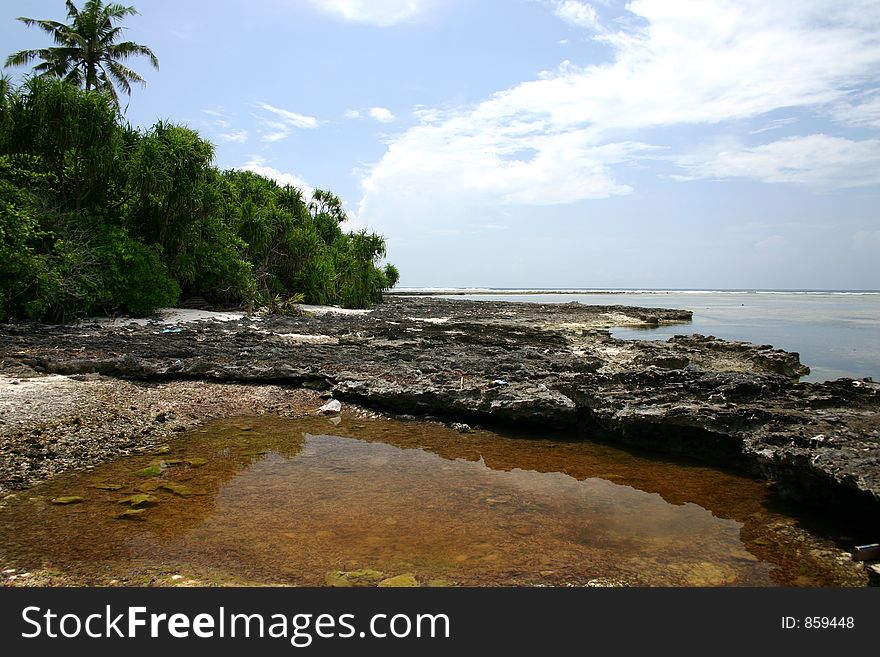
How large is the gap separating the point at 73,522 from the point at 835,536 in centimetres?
682

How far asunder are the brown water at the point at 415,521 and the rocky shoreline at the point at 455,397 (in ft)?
1.80

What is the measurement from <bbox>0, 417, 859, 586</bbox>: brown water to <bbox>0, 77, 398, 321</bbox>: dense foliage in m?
12.5

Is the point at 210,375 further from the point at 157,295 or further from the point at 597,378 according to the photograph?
the point at 157,295

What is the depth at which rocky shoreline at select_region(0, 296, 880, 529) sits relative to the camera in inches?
225

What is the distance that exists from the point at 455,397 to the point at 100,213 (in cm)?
1797

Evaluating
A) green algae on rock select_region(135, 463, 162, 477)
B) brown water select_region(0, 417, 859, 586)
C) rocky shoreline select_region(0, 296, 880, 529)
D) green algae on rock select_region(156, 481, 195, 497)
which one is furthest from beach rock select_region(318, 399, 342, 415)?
green algae on rock select_region(156, 481, 195, 497)

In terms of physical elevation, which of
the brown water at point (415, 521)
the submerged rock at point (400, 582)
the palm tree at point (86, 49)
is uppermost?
the palm tree at point (86, 49)

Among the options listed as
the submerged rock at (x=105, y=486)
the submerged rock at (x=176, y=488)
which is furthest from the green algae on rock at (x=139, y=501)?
the submerged rock at (x=105, y=486)

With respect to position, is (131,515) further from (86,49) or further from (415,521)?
(86,49)

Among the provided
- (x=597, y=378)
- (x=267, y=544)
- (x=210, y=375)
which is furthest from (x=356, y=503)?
(x=210, y=375)

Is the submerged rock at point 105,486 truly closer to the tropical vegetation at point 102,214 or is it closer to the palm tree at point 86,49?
the tropical vegetation at point 102,214

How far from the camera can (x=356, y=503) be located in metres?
5.16

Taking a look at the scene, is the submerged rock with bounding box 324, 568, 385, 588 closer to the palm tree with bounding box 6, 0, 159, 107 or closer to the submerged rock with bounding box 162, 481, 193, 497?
the submerged rock with bounding box 162, 481, 193, 497

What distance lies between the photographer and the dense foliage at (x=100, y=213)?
15344 mm
